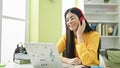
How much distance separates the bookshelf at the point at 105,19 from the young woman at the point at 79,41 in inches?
83.7

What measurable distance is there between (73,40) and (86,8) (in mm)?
2420

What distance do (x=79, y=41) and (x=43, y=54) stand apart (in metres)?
0.62

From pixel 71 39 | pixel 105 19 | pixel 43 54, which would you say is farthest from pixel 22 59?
pixel 105 19

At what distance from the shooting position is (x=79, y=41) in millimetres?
2115

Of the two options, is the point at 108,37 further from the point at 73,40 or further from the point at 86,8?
the point at 73,40

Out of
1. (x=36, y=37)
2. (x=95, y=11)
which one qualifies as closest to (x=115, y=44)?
(x=95, y=11)

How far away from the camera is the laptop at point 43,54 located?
1.57 m

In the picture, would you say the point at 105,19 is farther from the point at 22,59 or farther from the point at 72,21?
the point at 22,59

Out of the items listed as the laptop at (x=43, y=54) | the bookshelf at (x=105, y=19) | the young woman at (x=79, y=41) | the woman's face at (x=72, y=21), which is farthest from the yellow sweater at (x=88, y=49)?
the bookshelf at (x=105, y=19)

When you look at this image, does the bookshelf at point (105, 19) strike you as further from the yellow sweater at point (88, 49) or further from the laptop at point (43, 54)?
the laptop at point (43, 54)

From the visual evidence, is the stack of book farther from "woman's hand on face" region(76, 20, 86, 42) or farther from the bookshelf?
the bookshelf

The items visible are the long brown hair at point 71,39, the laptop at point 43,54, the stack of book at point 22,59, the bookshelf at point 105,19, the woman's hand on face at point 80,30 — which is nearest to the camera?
the laptop at point 43,54

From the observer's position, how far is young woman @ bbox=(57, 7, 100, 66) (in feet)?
6.63

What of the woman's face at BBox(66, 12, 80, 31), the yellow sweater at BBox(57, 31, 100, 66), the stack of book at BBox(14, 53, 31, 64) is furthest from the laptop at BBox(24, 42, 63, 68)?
the woman's face at BBox(66, 12, 80, 31)
